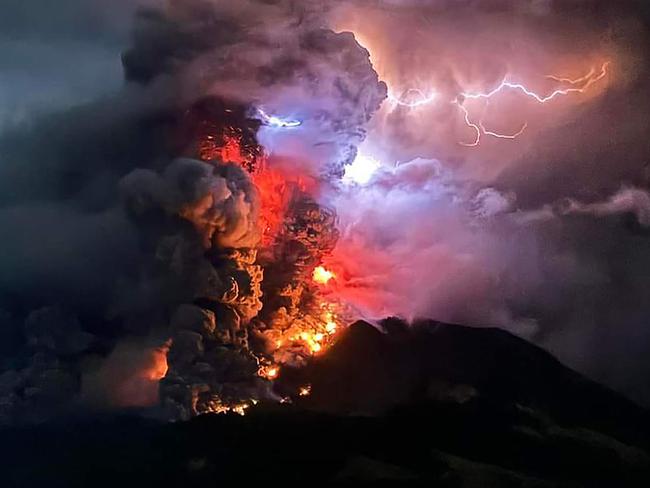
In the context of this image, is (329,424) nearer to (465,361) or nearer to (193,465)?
(193,465)

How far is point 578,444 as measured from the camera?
30750 millimetres

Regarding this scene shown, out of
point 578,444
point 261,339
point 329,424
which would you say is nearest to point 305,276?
point 261,339

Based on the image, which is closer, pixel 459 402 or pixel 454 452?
pixel 454 452

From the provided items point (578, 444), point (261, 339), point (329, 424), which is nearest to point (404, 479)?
point (329, 424)

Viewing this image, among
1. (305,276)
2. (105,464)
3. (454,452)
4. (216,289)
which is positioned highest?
(305,276)

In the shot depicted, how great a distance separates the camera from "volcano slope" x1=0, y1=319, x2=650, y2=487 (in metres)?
25.0

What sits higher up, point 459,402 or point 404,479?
point 459,402

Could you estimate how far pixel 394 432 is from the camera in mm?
27891

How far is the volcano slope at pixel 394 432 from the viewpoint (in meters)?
25.0

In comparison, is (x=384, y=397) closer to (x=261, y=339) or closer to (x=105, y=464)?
(x=261, y=339)

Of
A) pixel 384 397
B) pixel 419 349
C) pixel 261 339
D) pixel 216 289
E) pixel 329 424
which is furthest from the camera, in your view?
pixel 419 349

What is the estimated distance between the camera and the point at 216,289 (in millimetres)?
21906

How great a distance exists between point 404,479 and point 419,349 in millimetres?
8198

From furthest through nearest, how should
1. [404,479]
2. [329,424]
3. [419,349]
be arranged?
[419,349], [329,424], [404,479]
